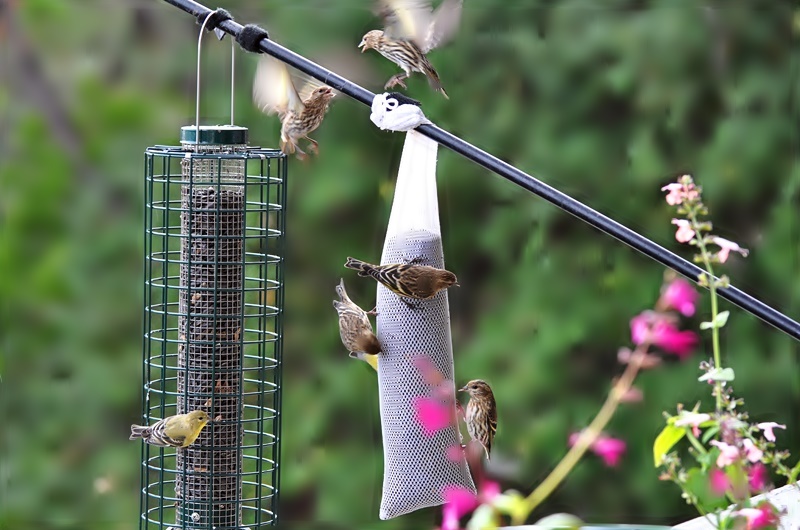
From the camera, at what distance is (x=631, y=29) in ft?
10.2

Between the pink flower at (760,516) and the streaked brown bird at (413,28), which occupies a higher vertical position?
the streaked brown bird at (413,28)

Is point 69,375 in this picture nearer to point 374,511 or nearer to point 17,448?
point 17,448

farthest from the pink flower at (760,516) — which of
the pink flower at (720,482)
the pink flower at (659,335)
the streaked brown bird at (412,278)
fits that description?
the streaked brown bird at (412,278)

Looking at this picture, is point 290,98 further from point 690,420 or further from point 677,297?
point 677,297

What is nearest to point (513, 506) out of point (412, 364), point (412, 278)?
point (412, 278)

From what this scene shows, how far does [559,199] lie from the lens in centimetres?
156

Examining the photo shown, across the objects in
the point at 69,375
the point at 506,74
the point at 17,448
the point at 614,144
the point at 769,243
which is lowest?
the point at 17,448

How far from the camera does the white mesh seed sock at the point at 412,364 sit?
1972 millimetres

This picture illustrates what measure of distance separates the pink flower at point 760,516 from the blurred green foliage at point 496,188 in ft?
6.86

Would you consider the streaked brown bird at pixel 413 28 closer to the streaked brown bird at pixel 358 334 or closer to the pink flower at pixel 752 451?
the streaked brown bird at pixel 358 334

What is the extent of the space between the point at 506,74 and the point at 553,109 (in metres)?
0.17

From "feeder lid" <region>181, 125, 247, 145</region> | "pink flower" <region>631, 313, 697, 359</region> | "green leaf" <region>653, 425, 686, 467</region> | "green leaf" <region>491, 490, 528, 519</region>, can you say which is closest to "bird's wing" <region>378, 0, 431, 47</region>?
"feeder lid" <region>181, 125, 247, 145</region>

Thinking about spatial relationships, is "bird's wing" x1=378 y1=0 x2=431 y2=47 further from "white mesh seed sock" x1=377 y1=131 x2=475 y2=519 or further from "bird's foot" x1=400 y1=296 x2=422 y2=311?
"bird's foot" x1=400 y1=296 x2=422 y2=311

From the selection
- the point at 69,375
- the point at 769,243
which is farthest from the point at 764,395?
the point at 69,375
